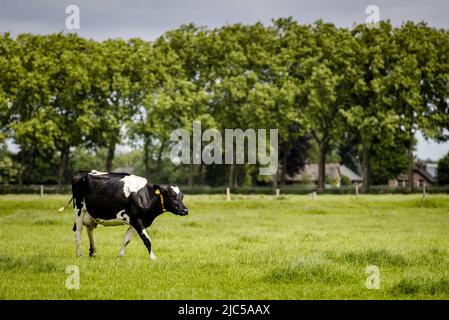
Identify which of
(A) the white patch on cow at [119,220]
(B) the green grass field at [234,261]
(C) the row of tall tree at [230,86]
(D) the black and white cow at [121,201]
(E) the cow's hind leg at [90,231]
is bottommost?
(B) the green grass field at [234,261]

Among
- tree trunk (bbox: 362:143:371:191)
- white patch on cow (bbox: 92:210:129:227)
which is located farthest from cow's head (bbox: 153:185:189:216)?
tree trunk (bbox: 362:143:371:191)

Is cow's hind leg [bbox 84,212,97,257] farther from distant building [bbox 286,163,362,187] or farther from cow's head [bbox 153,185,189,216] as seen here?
distant building [bbox 286,163,362,187]

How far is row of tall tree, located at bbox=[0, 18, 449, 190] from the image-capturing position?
215 feet

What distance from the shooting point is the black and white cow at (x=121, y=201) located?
1673 cm

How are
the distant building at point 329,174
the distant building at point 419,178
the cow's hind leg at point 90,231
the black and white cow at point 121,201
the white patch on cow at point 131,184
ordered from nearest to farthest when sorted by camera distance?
the black and white cow at point 121,201, the white patch on cow at point 131,184, the cow's hind leg at point 90,231, the distant building at point 329,174, the distant building at point 419,178

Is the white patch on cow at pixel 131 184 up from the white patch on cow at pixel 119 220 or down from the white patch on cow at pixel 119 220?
up

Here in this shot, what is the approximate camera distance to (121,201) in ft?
54.9

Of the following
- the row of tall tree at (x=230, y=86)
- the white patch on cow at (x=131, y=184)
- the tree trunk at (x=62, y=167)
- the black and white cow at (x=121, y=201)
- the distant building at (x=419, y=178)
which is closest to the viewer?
the black and white cow at (x=121, y=201)

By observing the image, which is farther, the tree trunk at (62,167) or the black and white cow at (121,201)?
the tree trunk at (62,167)

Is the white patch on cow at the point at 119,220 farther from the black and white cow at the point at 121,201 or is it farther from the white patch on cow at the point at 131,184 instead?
the white patch on cow at the point at 131,184

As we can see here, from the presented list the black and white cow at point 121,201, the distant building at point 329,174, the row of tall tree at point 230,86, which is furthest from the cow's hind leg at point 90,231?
the distant building at point 329,174

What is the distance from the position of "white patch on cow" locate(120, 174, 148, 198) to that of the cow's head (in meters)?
0.40

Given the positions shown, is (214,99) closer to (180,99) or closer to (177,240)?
(180,99)

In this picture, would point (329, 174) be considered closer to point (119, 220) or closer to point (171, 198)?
point (171, 198)
